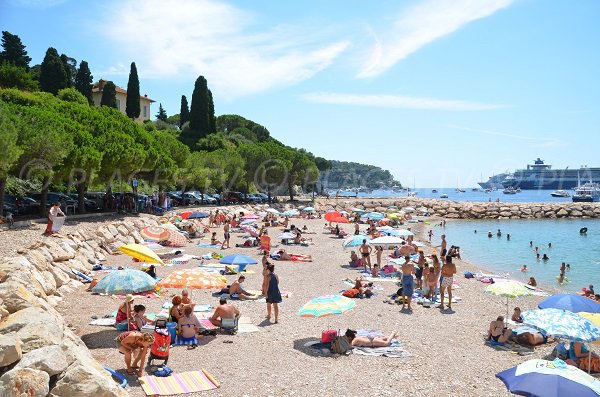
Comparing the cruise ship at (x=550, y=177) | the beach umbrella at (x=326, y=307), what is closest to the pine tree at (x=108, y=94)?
the beach umbrella at (x=326, y=307)

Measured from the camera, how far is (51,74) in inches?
2292

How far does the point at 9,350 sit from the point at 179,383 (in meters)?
2.89

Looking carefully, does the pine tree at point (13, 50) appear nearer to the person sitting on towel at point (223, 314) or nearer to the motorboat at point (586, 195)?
the person sitting on towel at point (223, 314)

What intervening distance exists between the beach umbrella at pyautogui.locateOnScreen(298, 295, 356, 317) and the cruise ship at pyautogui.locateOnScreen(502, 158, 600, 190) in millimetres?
196186

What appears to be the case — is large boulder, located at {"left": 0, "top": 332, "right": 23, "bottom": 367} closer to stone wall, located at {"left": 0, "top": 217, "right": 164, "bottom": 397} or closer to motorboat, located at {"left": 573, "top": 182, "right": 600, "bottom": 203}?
stone wall, located at {"left": 0, "top": 217, "right": 164, "bottom": 397}

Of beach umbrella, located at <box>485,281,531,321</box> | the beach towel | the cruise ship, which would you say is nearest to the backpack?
the beach towel

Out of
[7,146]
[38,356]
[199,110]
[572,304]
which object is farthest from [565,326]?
[199,110]

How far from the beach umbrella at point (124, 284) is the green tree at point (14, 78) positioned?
4962cm

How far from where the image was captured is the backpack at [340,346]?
34.4 feet

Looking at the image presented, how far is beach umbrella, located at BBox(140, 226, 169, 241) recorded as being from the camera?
78.2 feet

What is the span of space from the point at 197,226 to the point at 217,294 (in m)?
17.5

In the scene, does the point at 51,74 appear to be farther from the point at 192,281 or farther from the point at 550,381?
the point at 550,381

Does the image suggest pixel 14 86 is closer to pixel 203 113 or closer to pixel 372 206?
pixel 203 113

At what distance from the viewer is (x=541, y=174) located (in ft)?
619
